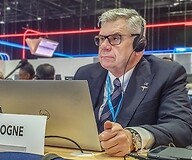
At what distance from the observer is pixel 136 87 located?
1352 millimetres

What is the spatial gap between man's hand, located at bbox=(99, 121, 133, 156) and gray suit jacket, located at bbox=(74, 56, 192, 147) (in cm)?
21

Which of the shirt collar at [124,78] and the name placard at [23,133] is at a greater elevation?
the shirt collar at [124,78]

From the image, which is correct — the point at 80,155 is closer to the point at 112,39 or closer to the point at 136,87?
the point at 136,87

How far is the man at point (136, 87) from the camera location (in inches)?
48.3

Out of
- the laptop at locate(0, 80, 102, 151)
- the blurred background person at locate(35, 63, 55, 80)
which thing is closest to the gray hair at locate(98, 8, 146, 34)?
the laptop at locate(0, 80, 102, 151)

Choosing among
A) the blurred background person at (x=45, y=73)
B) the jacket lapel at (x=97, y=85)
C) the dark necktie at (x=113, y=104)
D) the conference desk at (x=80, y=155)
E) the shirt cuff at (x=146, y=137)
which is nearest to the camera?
the conference desk at (x=80, y=155)

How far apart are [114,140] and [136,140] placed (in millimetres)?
93

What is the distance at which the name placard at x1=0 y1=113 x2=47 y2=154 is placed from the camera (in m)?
0.99

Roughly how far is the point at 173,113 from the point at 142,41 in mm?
367

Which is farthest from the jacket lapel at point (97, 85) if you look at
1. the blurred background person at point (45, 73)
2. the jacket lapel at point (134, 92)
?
the blurred background person at point (45, 73)

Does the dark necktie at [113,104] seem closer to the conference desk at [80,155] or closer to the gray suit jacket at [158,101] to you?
the gray suit jacket at [158,101]

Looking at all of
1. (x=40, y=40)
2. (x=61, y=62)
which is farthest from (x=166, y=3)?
(x=61, y=62)

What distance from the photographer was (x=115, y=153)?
0.97 m

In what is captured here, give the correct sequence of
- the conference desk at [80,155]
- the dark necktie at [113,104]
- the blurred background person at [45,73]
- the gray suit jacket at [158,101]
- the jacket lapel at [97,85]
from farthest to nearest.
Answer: the blurred background person at [45,73] → the jacket lapel at [97,85] → the dark necktie at [113,104] → the gray suit jacket at [158,101] → the conference desk at [80,155]
